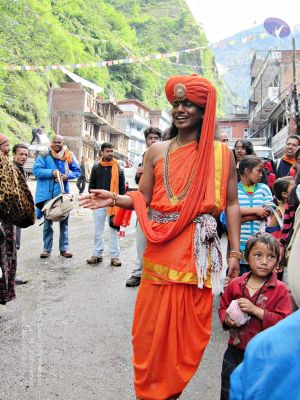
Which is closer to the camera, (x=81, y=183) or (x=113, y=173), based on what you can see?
(x=113, y=173)

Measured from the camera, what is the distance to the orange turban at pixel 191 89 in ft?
8.88

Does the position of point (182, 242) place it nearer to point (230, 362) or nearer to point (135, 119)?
point (230, 362)

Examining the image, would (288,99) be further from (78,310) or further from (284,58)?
(78,310)

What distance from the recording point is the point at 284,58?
3372 cm

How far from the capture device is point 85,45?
5647cm

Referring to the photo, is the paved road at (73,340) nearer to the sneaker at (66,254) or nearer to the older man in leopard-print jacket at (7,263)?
the older man in leopard-print jacket at (7,263)

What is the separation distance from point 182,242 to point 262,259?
1.69ft

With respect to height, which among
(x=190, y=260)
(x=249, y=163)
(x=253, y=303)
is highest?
(x=249, y=163)

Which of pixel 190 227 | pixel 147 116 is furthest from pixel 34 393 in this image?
pixel 147 116

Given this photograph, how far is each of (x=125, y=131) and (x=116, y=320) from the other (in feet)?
180

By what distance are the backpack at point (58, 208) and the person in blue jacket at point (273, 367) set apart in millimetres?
5651

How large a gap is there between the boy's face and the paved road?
0.97 m

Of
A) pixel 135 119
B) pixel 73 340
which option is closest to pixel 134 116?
pixel 135 119

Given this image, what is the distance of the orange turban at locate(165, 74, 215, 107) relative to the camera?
2.71 metres
